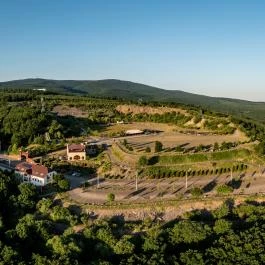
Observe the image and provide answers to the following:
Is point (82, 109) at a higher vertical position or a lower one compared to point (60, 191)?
higher

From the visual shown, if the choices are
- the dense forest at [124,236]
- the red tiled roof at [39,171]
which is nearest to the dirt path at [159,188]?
the dense forest at [124,236]

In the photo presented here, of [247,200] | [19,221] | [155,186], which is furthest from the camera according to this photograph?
[155,186]

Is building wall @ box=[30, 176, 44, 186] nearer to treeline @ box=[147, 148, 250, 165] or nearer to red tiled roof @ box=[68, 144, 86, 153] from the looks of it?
red tiled roof @ box=[68, 144, 86, 153]

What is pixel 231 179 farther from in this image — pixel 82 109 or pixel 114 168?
pixel 82 109

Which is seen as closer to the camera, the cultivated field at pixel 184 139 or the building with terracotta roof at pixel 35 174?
the building with terracotta roof at pixel 35 174

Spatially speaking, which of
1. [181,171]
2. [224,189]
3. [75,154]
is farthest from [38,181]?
[224,189]

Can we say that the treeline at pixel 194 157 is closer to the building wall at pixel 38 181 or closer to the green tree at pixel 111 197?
the green tree at pixel 111 197

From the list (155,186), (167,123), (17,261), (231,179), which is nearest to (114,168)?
(155,186)
